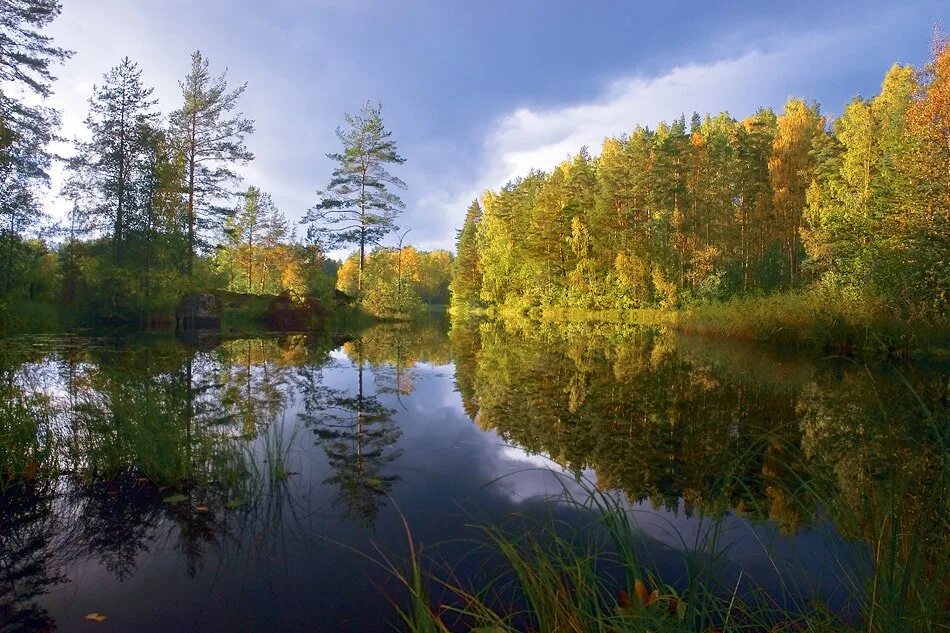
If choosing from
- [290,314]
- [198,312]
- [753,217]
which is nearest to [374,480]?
[198,312]

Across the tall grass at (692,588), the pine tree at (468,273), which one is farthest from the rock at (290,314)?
the pine tree at (468,273)

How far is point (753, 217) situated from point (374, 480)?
35814mm

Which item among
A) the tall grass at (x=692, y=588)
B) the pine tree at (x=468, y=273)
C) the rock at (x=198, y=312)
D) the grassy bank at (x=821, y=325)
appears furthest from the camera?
the pine tree at (x=468, y=273)

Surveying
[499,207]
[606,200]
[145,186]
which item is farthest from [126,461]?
[499,207]

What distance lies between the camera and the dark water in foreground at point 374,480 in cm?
266

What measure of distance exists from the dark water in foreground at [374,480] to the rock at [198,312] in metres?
15.6

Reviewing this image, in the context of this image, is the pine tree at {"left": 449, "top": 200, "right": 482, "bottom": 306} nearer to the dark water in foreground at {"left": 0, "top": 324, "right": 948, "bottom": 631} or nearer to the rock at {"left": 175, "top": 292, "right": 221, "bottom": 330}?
the rock at {"left": 175, "top": 292, "right": 221, "bottom": 330}

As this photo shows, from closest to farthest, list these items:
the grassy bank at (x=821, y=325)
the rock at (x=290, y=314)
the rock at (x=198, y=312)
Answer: the grassy bank at (x=821, y=325)
the rock at (x=198, y=312)
the rock at (x=290, y=314)

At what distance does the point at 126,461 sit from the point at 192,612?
2584mm

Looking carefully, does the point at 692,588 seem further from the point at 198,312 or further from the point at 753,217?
the point at 753,217

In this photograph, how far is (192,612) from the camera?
101 inches

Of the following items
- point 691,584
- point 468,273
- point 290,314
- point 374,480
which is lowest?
point 374,480

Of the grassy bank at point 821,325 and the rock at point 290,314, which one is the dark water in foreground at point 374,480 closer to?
the grassy bank at point 821,325

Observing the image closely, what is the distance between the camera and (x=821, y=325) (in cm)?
1424
